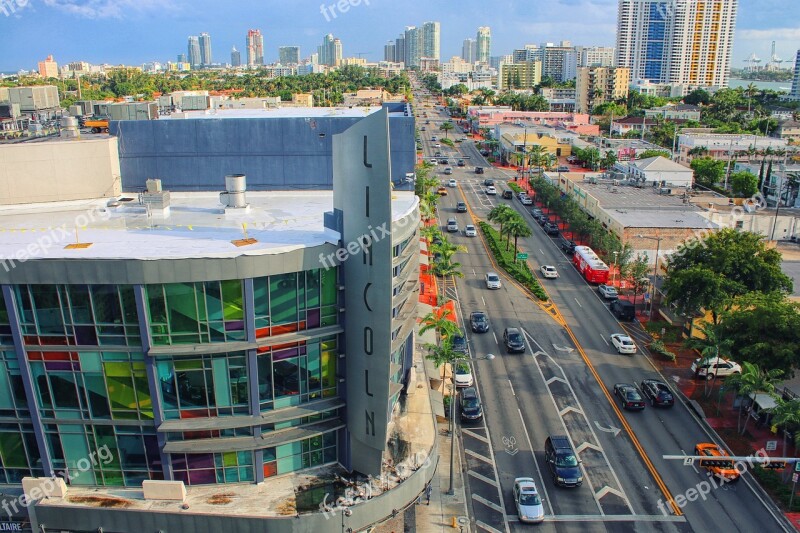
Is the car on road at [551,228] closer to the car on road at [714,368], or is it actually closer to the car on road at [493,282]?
the car on road at [493,282]

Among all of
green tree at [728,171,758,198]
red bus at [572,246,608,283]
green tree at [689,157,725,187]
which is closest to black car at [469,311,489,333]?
red bus at [572,246,608,283]

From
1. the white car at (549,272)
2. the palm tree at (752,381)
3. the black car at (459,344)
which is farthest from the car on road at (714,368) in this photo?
the white car at (549,272)

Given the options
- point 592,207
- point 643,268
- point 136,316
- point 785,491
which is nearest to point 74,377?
point 136,316

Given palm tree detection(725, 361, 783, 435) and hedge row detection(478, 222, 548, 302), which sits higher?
palm tree detection(725, 361, 783, 435)

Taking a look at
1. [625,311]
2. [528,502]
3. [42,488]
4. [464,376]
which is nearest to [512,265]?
[625,311]

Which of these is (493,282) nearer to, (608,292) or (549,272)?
(549,272)

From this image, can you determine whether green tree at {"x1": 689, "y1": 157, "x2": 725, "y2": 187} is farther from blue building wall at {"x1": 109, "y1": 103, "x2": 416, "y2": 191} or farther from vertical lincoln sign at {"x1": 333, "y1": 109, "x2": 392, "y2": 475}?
vertical lincoln sign at {"x1": 333, "y1": 109, "x2": 392, "y2": 475}
